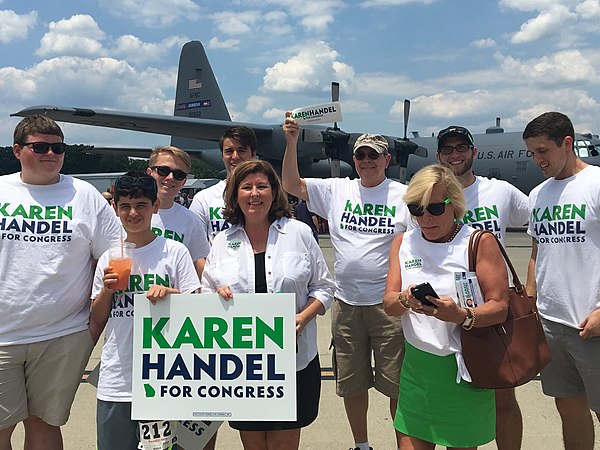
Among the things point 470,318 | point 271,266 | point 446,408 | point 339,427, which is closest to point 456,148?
Answer: point 470,318

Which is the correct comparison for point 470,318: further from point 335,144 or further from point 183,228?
point 335,144

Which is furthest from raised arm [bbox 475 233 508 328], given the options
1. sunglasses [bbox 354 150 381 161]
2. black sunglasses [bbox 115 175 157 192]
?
black sunglasses [bbox 115 175 157 192]

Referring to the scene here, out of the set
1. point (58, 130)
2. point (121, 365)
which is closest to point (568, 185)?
point (121, 365)

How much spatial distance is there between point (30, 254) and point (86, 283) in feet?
1.02

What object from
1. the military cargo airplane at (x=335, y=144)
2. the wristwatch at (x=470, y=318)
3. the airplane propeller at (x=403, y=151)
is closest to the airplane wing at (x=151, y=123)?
the military cargo airplane at (x=335, y=144)

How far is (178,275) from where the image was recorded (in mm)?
2422

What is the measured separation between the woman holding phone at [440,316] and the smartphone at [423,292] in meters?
0.01

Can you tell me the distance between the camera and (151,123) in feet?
55.8

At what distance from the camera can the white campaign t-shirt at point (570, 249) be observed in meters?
2.66

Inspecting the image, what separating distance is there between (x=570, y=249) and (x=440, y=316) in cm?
116

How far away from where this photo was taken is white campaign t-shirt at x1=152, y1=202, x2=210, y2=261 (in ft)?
9.86

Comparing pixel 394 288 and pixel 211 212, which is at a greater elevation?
pixel 211 212

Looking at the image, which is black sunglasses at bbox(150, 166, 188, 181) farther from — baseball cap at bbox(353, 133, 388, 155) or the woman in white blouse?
baseball cap at bbox(353, 133, 388, 155)

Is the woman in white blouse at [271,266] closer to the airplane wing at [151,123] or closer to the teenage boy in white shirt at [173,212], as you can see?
the teenage boy in white shirt at [173,212]
